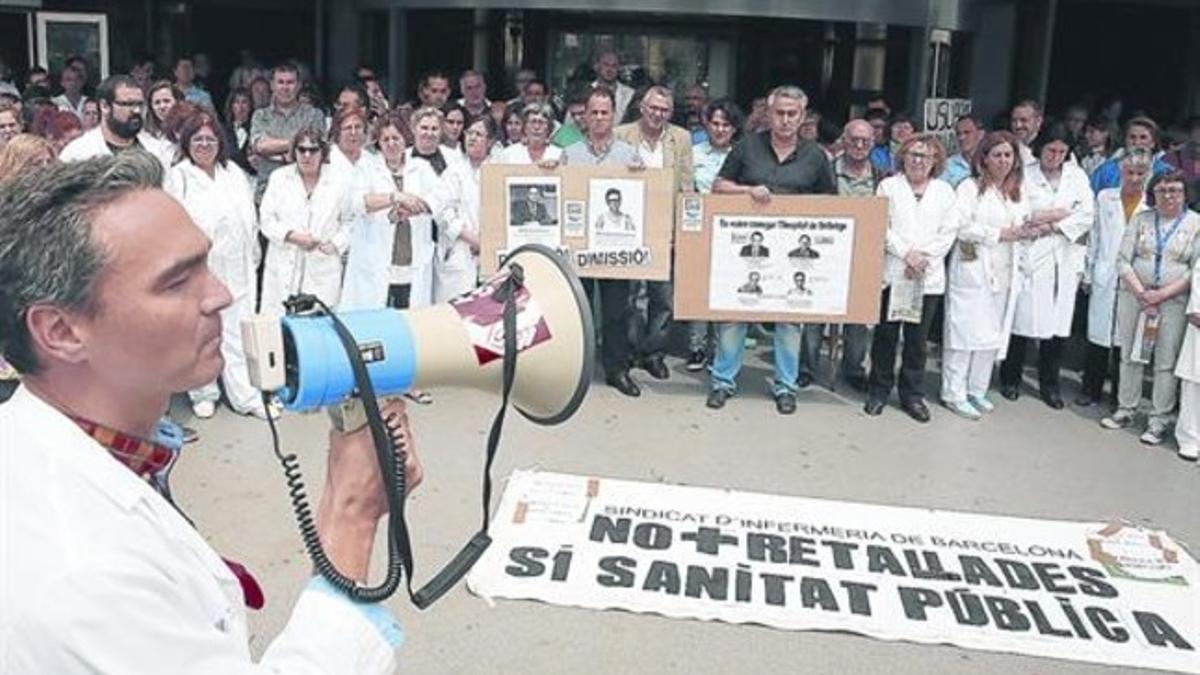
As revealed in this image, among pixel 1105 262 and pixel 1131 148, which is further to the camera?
pixel 1131 148

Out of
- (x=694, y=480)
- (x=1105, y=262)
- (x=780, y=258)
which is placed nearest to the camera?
(x=694, y=480)

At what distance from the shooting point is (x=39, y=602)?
112 centimetres

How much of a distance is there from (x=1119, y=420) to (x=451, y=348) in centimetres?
551

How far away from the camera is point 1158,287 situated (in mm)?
6086

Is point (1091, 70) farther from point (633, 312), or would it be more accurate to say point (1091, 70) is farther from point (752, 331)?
point (633, 312)

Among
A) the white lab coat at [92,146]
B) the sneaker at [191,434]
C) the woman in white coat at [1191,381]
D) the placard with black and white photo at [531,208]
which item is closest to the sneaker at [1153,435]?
the woman in white coat at [1191,381]

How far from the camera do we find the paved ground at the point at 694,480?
12.2ft

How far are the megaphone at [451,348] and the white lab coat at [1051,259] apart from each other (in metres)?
5.11

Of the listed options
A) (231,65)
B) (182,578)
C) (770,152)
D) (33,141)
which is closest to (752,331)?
(770,152)

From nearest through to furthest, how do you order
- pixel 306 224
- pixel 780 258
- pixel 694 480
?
pixel 694 480 < pixel 306 224 < pixel 780 258

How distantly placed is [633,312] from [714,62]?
653 centimetres

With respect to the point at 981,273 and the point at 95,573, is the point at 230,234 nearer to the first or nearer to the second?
the point at 981,273

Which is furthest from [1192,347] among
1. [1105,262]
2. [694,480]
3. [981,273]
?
[694,480]

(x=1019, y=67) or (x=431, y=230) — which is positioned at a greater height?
(x=1019, y=67)
